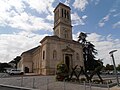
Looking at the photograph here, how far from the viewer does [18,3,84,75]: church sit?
150 feet

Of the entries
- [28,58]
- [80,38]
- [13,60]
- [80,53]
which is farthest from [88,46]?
[13,60]

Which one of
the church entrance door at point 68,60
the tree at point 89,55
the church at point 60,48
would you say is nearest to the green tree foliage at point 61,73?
the church at point 60,48

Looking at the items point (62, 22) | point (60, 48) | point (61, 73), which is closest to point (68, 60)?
point (60, 48)

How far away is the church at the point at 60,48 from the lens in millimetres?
45719

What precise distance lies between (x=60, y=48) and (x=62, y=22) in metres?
9.50

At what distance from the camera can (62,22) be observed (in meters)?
53.1

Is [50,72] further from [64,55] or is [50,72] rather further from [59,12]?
[59,12]

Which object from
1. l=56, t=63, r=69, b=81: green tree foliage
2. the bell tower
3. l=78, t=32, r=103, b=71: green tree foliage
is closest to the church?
the bell tower

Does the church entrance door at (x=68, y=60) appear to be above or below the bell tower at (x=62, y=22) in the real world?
below

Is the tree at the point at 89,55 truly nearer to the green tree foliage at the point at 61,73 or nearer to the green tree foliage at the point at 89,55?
the green tree foliage at the point at 89,55

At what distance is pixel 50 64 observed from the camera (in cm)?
4541

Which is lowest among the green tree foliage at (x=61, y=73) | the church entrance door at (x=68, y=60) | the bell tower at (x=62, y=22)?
the green tree foliage at (x=61, y=73)

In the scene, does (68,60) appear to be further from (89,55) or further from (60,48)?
(89,55)

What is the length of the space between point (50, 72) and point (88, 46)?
27945 mm
